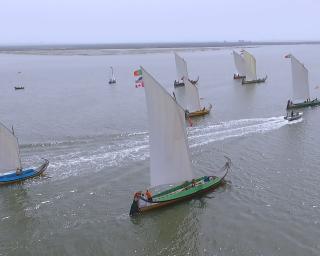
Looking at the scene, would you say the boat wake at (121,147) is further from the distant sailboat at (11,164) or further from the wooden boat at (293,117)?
the distant sailboat at (11,164)

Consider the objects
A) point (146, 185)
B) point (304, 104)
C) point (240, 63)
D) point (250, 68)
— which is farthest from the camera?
point (240, 63)

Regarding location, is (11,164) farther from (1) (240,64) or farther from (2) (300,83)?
(1) (240,64)

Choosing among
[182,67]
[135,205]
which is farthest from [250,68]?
[135,205]

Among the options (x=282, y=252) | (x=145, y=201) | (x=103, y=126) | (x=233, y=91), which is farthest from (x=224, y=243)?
(x=233, y=91)

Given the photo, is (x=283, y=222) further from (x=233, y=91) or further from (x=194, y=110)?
(x=233, y=91)

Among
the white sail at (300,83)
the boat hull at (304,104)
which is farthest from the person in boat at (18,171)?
the white sail at (300,83)
